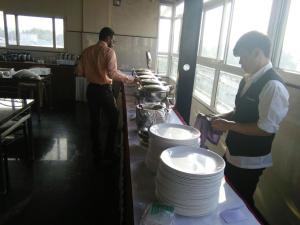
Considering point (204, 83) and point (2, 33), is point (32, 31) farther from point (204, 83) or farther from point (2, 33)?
point (204, 83)

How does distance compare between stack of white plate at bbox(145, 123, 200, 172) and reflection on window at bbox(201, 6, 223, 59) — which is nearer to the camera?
stack of white plate at bbox(145, 123, 200, 172)

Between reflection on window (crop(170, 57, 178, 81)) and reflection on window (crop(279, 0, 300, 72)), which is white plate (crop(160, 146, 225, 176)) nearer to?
reflection on window (crop(279, 0, 300, 72))

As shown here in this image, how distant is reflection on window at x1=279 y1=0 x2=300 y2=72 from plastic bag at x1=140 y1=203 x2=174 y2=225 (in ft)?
4.81

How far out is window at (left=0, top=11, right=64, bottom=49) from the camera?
17.8 ft

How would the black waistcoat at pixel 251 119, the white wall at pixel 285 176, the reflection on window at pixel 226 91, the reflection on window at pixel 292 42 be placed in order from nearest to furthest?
the black waistcoat at pixel 251 119 → the white wall at pixel 285 176 → the reflection on window at pixel 292 42 → the reflection on window at pixel 226 91

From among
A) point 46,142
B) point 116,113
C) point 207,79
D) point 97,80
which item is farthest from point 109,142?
point 207,79

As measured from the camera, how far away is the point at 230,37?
9.57ft

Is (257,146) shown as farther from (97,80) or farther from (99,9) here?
(99,9)

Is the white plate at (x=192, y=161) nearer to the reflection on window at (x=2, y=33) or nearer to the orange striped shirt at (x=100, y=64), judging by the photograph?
the orange striped shirt at (x=100, y=64)

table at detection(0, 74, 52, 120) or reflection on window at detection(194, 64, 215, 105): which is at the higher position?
reflection on window at detection(194, 64, 215, 105)

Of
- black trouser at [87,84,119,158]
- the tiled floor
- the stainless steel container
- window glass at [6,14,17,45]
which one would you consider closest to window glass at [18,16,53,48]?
window glass at [6,14,17,45]

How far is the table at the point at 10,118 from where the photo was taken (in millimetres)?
2053

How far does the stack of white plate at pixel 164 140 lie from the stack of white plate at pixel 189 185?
0.16 m

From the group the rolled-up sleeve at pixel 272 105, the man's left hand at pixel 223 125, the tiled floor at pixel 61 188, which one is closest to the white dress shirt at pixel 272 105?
the rolled-up sleeve at pixel 272 105
